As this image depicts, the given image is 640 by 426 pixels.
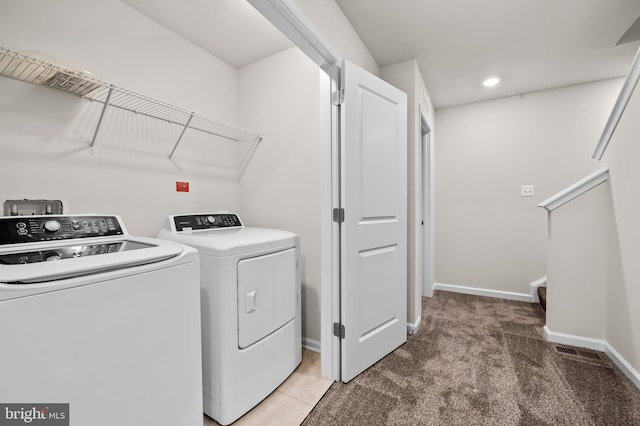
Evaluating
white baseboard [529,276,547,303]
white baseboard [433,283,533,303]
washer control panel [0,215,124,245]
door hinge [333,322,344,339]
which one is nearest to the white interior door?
door hinge [333,322,344,339]

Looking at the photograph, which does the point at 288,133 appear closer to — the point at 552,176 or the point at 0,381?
the point at 0,381

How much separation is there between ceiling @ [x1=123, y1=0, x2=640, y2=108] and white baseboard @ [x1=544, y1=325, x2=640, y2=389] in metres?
2.37

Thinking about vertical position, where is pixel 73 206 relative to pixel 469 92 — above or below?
below

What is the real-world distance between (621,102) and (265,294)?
8.65 feet

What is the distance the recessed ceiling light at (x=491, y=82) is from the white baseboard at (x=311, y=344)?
3.13 metres

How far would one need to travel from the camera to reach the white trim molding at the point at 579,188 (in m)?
2.03

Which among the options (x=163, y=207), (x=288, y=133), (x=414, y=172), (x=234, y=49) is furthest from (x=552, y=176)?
(x=163, y=207)

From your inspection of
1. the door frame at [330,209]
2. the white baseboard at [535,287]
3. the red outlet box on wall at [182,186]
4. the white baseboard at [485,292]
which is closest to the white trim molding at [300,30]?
the door frame at [330,209]

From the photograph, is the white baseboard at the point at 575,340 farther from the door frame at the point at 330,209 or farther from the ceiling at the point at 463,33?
the ceiling at the point at 463,33

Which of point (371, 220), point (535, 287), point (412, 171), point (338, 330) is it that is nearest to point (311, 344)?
point (338, 330)

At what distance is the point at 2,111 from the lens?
4.09ft

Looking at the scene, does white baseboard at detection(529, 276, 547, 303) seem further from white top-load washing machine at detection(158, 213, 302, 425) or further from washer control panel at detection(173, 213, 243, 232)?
washer control panel at detection(173, 213, 243, 232)

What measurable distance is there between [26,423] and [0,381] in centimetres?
14

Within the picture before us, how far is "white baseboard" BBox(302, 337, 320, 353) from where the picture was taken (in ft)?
6.81
